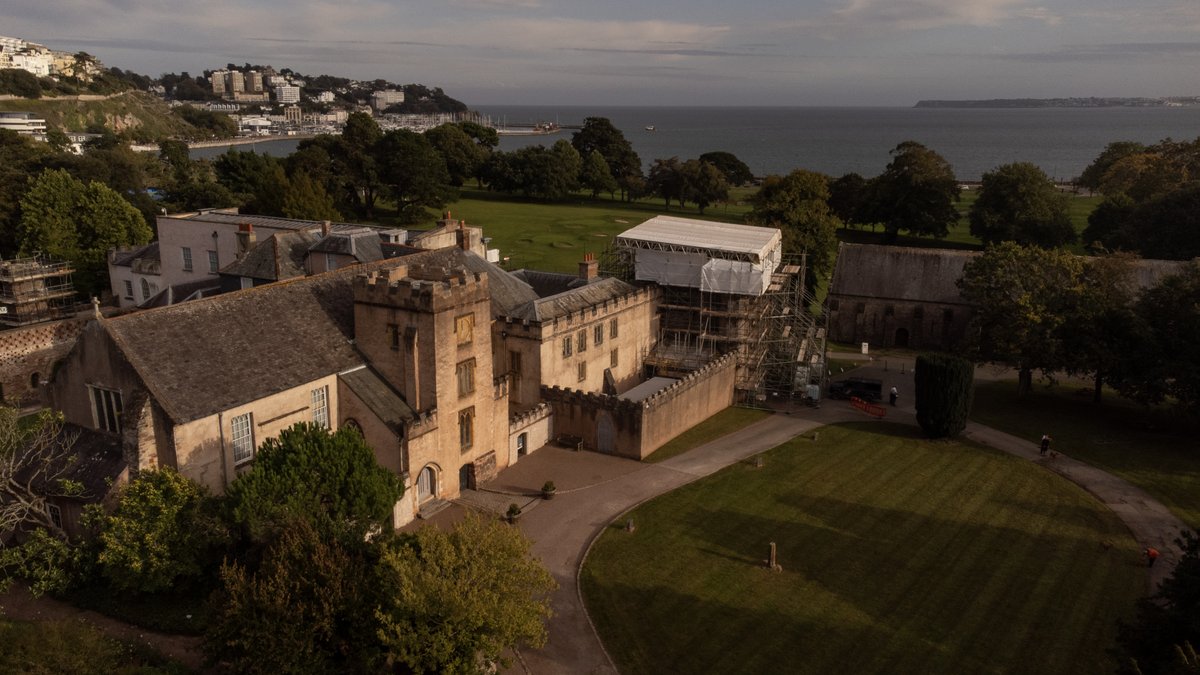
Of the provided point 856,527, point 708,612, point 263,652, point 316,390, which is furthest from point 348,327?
point 856,527

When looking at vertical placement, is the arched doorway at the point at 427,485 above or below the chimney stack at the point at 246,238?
below

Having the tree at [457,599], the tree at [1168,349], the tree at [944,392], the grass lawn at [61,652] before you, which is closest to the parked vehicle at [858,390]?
the tree at [944,392]

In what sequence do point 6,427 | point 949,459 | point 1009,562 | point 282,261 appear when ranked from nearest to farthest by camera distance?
point 6,427 < point 1009,562 < point 949,459 < point 282,261

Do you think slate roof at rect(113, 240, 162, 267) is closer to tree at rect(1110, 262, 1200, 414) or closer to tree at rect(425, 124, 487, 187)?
tree at rect(425, 124, 487, 187)

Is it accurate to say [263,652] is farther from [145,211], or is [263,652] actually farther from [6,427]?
[145,211]

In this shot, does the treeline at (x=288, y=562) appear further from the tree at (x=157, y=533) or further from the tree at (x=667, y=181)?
the tree at (x=667, y=181)

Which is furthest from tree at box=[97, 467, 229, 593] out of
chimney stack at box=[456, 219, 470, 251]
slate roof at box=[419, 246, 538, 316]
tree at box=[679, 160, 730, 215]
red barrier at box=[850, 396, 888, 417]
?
tree at box=[679, 160, 730, 215]
